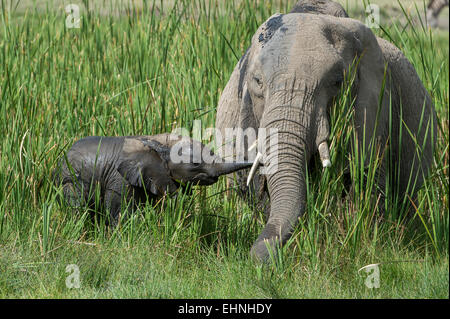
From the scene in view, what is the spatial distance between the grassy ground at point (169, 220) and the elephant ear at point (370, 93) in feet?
0.64

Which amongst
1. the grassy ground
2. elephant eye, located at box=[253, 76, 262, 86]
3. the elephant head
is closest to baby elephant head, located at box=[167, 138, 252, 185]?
the grassy ground

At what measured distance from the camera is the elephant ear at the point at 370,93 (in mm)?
4406

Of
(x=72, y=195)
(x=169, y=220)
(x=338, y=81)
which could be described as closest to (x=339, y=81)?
(x=338, y=81)

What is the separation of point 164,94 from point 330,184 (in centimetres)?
179

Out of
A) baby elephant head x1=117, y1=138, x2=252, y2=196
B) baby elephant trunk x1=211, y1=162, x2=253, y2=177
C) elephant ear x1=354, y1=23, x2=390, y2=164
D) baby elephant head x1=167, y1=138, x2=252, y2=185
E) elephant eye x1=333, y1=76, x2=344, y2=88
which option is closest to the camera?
elephant eye x1=333, y1=76, x2=344, y2=88

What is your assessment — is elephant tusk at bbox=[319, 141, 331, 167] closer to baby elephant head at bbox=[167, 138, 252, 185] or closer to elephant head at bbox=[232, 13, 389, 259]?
elephant head at bbox=[232, 13, 389, 259]

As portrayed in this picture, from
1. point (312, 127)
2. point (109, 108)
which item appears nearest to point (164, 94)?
point (109, 108)

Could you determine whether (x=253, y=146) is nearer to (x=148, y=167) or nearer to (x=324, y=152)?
(x=324, y=152)

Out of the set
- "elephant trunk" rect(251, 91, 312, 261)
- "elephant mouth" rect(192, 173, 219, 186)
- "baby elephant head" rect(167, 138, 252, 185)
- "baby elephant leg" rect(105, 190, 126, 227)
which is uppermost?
"elephant trunk" rect(251, 91, 312, 261)

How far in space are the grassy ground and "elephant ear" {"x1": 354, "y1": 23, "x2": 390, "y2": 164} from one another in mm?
195

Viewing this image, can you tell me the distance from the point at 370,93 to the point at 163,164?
137 cm

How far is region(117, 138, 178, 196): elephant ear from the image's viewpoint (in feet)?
16.4

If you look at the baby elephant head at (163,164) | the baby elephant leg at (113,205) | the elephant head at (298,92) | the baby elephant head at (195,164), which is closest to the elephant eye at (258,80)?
the elephant head at (298,92)
